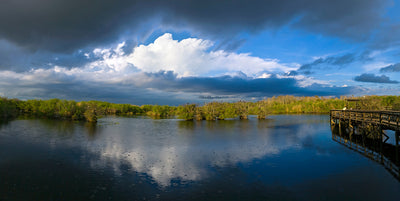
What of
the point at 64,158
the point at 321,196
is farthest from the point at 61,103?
the point at 321,196

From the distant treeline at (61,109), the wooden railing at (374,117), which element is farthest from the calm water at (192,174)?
the distant treeline at (61,109)

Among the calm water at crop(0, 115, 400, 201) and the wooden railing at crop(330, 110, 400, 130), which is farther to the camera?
the wooden railing at crop(330, 110, 400, 130)

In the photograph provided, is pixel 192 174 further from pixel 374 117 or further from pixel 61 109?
pixel 61 109

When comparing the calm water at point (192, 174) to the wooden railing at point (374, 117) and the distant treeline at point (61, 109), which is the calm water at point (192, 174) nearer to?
the wooden railing at point (374, 117)

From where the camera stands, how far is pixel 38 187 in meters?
14.0

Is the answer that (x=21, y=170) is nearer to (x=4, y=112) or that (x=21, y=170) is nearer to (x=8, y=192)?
(x=8, y=192)

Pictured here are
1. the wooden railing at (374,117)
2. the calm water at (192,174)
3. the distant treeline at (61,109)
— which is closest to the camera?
the calm water at (192,174)

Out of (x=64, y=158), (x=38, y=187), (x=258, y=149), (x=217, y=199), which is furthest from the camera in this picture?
(x=258, y=149)

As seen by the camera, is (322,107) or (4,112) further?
(322,107)

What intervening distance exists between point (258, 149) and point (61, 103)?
2774 inches

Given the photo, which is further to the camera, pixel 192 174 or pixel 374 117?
pixel 374 117

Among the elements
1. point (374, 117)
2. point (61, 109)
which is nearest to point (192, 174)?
point (374, 117)

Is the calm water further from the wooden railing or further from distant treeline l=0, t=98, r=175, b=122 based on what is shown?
distant treeline l=0, t=98, r=175, b=122

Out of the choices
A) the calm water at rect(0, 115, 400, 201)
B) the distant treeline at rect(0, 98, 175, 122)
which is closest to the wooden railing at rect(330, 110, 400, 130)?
the calm water at rect(0, 115, 400, 201)
